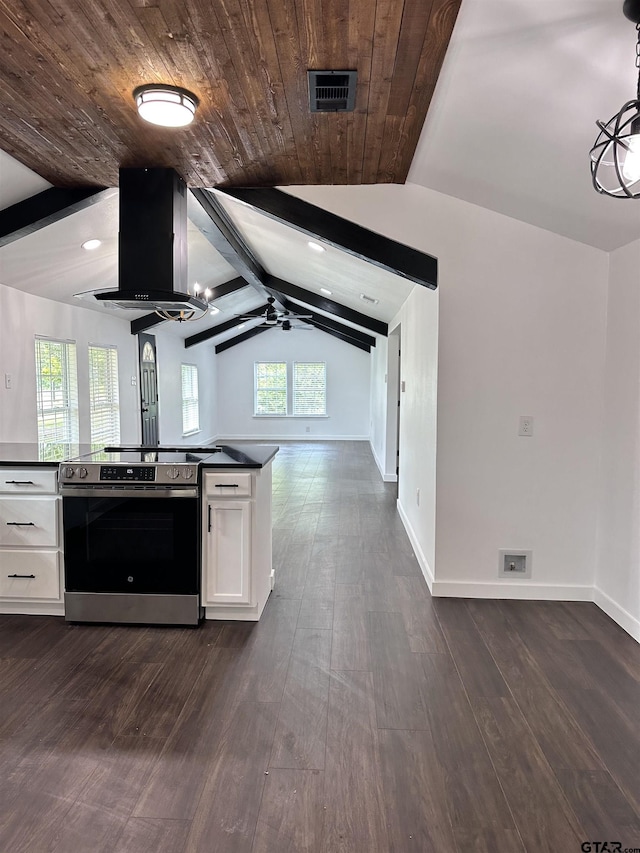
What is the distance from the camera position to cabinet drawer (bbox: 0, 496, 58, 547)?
129 inches

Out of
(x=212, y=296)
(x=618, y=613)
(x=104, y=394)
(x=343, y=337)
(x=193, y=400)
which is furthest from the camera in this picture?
(x=343, y=337)

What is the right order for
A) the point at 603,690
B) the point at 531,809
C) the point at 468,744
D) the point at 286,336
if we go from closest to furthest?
the point at 531,809, the point at 468,744, the point at 603,690, the point at 286,336

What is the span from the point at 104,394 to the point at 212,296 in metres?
2.05

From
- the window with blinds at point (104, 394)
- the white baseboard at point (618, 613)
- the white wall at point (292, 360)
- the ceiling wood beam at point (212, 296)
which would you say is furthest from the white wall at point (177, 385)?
the white baseboard at point (618, 613)

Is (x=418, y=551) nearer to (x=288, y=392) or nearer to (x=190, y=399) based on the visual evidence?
(x=190, y=399)

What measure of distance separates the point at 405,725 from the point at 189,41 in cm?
276

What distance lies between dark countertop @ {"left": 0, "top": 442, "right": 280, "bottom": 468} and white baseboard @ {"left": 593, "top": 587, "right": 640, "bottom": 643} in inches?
87.5

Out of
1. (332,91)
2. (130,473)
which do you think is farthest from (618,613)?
(332,91)

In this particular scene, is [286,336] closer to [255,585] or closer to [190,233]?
[190,233]

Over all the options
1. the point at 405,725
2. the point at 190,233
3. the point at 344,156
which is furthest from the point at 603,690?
the point at 190,233

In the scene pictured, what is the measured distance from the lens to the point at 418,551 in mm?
4402

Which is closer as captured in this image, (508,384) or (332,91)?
(332,91)

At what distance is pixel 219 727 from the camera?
227 cm

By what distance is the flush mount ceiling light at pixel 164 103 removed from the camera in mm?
2354
